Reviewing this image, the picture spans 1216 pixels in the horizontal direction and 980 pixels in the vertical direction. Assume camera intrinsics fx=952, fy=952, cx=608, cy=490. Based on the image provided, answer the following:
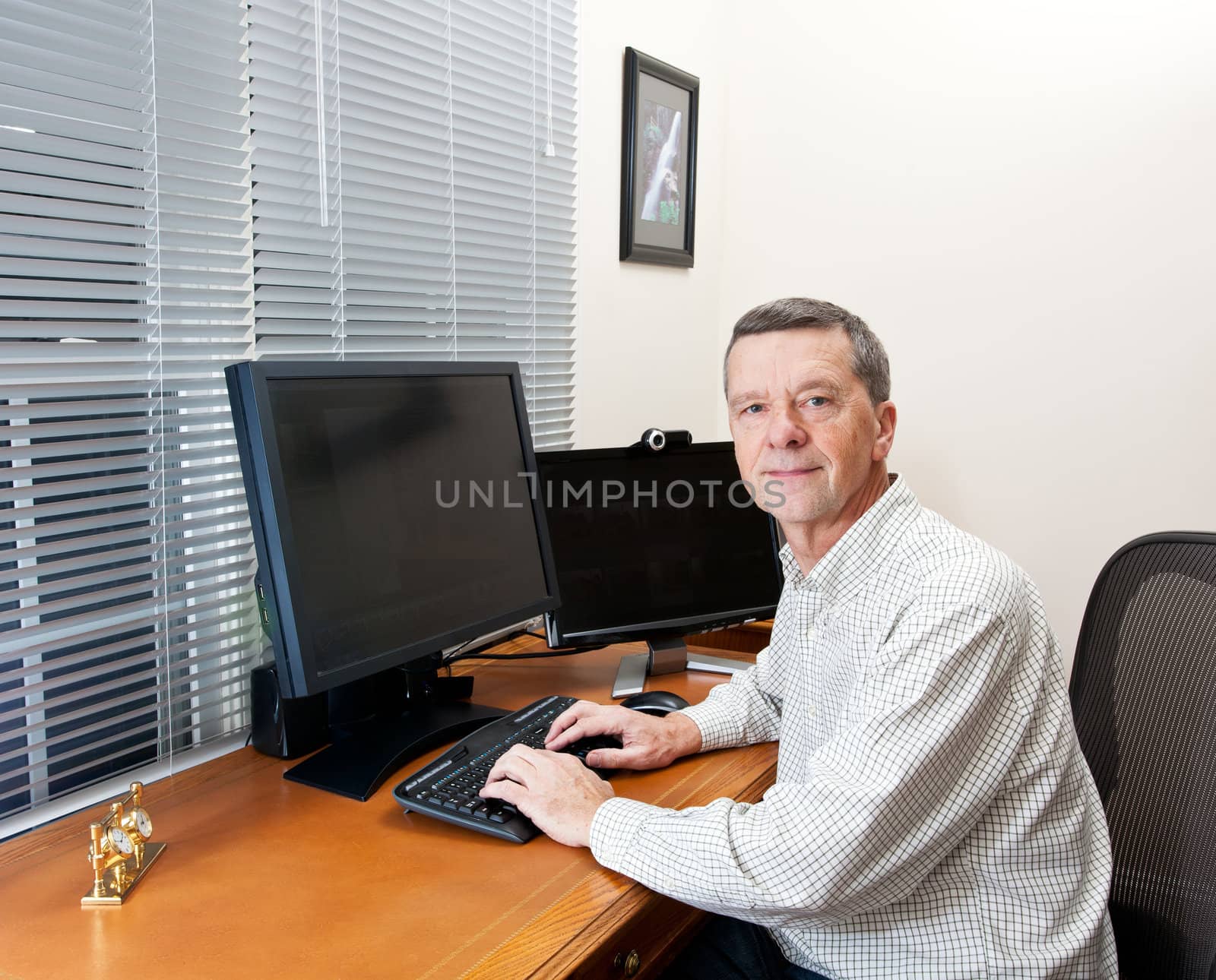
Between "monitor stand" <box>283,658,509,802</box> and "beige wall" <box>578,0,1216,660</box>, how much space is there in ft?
3.01

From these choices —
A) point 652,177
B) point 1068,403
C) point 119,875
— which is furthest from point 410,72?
point 1068,403

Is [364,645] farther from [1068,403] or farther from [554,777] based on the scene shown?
[1068,403]

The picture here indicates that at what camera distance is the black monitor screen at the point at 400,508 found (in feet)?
3.99

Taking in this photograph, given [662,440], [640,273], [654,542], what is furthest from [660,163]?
[654,542]

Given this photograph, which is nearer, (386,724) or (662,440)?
(386,724)

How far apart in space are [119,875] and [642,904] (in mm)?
566

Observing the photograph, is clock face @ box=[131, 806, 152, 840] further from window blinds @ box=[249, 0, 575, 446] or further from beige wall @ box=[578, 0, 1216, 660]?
beige wall @ box=[578, 0, 1216, 660]

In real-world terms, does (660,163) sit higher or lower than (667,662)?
higher

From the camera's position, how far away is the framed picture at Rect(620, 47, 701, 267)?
2.36 meters

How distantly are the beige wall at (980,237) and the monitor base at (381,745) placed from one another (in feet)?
3.20

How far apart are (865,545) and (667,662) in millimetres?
665

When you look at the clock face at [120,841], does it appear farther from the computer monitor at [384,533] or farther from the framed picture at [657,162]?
the framed picture at [657,162]

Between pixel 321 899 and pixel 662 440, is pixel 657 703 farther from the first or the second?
pixel 321 899

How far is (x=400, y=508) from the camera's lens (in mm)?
1365
